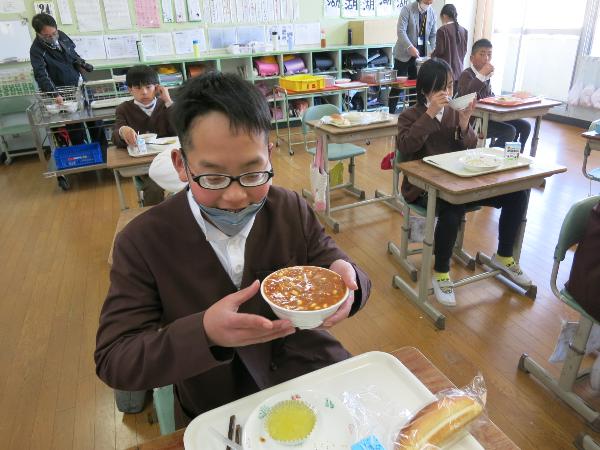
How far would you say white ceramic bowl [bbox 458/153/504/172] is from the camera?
2150 millimetres

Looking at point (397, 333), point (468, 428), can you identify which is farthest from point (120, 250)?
point (397, 333)

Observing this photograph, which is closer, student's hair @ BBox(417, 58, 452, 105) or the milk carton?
the milk carton

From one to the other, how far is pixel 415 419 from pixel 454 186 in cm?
150

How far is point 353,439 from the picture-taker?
2.35 ft

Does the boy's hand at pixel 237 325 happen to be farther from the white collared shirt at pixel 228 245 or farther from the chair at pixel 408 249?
the chair at pixel 408 249

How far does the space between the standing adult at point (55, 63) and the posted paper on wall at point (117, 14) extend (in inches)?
32.8

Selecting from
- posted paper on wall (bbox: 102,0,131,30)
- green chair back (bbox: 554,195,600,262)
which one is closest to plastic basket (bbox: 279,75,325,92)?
posted paper on wall (bbox: 102,0,131,30)

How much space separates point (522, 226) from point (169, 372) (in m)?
2.34

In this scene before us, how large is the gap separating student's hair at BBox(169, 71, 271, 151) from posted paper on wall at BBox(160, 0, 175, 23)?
19.3 ft

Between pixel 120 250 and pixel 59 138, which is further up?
pixel 120 250

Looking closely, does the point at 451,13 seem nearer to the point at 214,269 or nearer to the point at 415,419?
the point at 214,269

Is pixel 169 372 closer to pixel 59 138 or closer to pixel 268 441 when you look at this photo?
pixel 268 441

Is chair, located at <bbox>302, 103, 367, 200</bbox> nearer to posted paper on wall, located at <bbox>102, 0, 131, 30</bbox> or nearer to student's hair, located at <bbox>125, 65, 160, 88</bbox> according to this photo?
student's hair, located at <bbox>125, 65, 160, 88</bbox>

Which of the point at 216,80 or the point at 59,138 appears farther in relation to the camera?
the point at 59,138
